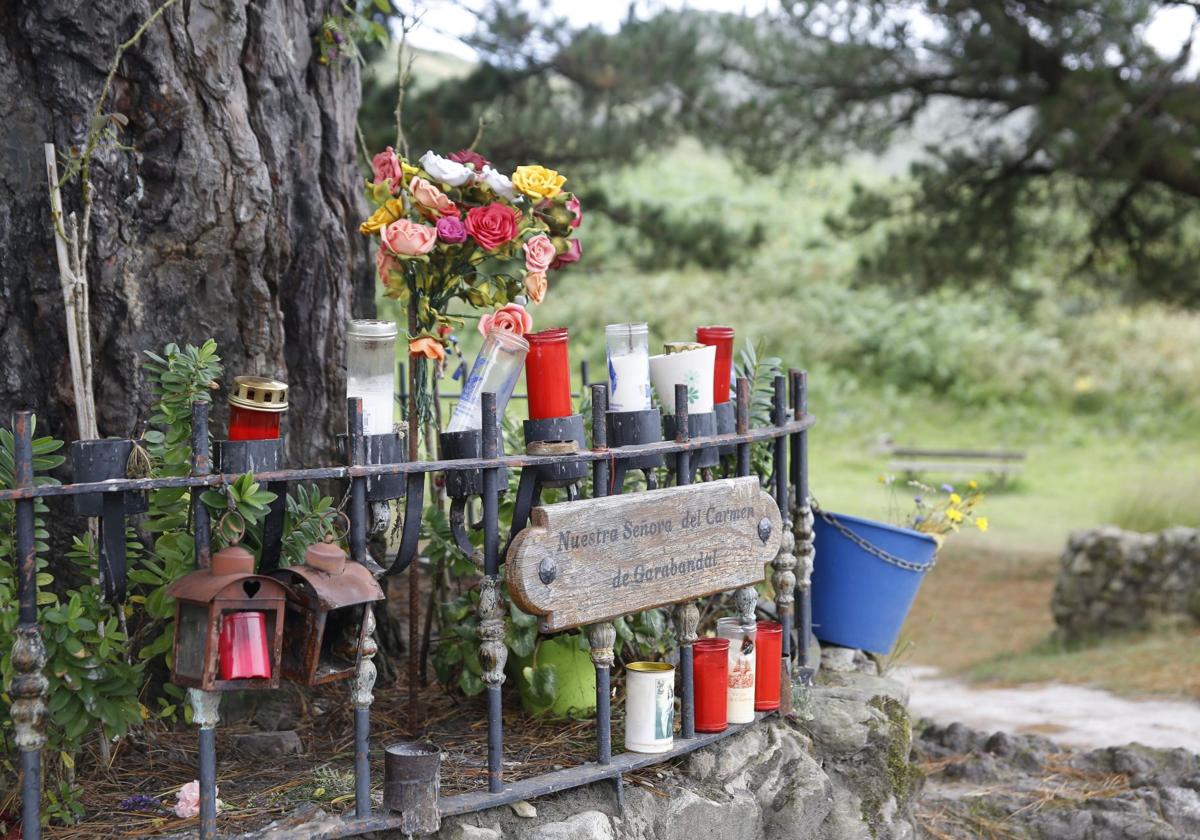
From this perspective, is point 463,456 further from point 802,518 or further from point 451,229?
point 802,518

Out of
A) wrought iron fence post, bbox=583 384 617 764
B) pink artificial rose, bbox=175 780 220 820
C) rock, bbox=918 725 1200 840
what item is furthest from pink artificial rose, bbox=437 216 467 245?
rock, bbox=918 725 1200 840

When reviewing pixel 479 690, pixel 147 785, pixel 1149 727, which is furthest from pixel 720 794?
pixel 1149 727

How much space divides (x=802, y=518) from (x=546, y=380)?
44.9 inches

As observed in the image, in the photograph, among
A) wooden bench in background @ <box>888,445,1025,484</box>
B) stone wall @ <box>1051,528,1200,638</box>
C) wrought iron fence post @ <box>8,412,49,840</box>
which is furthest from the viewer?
wooden bench in background @ <box>888,445,1025,484</box>

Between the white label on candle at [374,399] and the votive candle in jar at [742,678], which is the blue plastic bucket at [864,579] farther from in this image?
the white label on candle at [374,399]

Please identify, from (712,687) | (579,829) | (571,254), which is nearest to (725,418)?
(571,254)

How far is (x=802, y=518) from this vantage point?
3.84 metres

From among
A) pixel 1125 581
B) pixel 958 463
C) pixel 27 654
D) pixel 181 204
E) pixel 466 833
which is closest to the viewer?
pixel 27 654

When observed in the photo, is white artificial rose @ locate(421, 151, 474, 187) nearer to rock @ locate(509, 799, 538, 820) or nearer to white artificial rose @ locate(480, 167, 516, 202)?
white artificial rose @ locate(480, 167, 516, 202)

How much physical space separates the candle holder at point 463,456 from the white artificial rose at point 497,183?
62cm

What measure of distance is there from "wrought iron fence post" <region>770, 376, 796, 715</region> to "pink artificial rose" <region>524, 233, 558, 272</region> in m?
0.81

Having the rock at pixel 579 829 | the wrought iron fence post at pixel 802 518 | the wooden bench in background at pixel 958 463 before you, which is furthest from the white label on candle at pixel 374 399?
the wooden bench in background at pixel 958 463

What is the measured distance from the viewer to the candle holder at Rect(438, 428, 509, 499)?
118 inches

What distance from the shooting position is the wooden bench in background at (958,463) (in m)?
13.0
